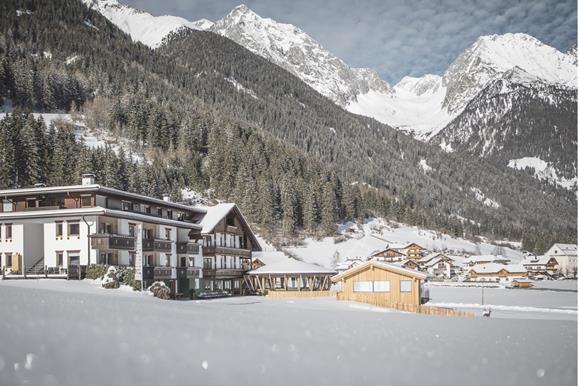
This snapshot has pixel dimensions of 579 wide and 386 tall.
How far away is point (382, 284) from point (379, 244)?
7637 cm

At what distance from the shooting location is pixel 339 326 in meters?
A: 21.4

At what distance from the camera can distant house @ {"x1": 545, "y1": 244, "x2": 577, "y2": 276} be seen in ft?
468

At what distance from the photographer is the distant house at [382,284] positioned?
149 feet

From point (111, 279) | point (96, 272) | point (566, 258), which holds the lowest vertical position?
point (566, 258)

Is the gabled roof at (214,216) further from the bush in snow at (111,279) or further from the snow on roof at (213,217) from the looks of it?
the bush in snow at (111,279)

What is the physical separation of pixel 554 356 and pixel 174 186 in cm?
9211

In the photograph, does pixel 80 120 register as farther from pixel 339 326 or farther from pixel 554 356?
pixel 554 356

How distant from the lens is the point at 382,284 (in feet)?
153

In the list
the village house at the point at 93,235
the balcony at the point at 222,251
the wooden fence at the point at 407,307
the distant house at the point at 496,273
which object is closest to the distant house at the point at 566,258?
the distant house at the point at 496,273

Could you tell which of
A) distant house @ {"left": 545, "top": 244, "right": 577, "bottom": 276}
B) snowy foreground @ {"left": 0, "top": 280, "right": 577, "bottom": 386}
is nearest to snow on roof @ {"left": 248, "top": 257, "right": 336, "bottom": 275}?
snowy foreground @ {"left": 0, "top": 280, "right": 577, "bottom": 386}

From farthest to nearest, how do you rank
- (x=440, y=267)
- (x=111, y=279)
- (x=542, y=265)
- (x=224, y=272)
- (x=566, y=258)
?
(x=566, y=258), (x=542, y=265), (x=440, y=267), (x=224, y=272), (x=111, y=279)

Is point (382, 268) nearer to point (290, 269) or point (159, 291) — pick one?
point (290, 269)

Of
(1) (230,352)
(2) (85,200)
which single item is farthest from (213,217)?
(1) (230,352)

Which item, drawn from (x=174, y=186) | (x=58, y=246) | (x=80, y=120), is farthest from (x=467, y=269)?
(x=58, y=246)
